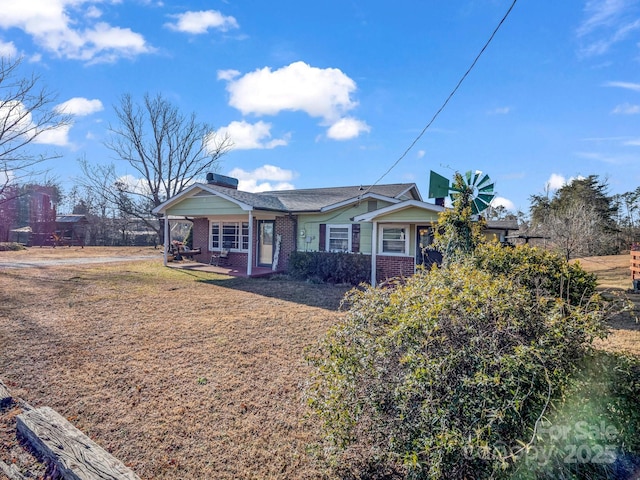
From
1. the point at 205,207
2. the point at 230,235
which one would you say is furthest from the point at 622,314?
the point at 230,235

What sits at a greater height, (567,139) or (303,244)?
(567,139)

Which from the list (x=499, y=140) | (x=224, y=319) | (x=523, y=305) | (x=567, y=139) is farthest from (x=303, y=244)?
(x=523, y=305)

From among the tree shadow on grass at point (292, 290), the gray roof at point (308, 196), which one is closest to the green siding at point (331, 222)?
the gray roof at point (308, 196)

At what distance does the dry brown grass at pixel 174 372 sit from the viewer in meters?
2.89

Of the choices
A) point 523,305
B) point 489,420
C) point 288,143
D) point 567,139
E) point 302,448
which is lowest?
point 302,448

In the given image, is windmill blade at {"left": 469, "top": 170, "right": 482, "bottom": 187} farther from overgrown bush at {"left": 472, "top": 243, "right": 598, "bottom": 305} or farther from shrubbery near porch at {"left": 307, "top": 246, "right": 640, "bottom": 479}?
shrubbery near porch at {"left": 307, "top": 246, "right": 640, "bottom": 479}

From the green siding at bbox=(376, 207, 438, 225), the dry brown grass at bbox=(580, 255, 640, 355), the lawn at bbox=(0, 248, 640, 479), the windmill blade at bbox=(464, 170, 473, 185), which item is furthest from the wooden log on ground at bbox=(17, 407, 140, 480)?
the green siding at bbox=(376, 207, 438, 225)

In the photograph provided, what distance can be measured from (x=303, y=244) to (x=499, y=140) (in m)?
8.19

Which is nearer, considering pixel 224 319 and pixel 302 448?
pixel 302 448

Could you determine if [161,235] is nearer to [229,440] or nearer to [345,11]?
[345,11]

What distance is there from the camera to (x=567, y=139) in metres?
9.86

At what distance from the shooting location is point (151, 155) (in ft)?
96.0

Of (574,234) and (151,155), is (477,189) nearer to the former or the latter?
(574,234)

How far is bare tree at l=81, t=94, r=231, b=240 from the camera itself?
2808 centimetres
